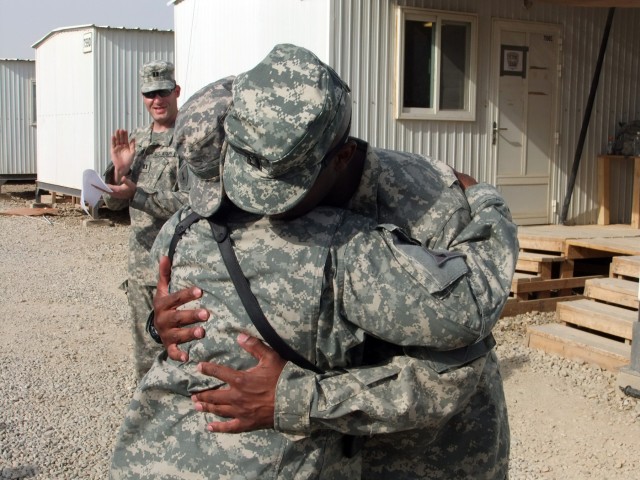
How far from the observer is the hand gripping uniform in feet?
16.0

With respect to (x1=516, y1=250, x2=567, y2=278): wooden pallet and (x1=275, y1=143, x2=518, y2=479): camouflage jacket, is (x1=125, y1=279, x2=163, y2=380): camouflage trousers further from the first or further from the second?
(x1=516, y1=250, x2=567, y2=278): wooden pallet

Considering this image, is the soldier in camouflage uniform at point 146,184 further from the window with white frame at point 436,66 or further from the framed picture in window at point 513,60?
the framed picture in window at point 513,60

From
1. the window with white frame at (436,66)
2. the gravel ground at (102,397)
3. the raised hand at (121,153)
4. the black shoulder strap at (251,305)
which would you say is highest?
the window with white frame at (436,66)

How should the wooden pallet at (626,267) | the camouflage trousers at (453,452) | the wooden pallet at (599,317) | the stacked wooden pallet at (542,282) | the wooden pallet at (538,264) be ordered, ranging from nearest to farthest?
the camouflage trousers at (453,452) < the wooden pallet at (599,317) < the wooden pallet at (626,267) < the stacked wooden pallet at (542,282) < the wooden pallet at (538,264)

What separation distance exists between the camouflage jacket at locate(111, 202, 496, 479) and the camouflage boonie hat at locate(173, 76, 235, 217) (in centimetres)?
8

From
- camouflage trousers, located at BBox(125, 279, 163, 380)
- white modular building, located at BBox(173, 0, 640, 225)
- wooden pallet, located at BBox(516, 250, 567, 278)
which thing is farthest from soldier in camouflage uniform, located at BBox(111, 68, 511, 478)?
white modular building, located at BBox(173, 0, 640, 225)

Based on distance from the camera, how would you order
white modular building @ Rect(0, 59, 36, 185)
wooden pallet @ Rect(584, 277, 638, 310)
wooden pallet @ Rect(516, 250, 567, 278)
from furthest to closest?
white modular building @ Rect(0, 59, 36, 185) → wooden pallet @ Rect(516, 250, 567, 278) → wooden pallet @ Rect(584, 277, 638, 310)

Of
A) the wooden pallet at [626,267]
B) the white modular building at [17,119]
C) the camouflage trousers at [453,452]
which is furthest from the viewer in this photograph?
the white modular building at [17,119]

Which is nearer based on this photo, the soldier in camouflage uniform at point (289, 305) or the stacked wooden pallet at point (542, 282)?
the soldier in camouflage uniform at point (289, 305)

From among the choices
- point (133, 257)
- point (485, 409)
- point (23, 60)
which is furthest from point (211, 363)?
point (23, 60)

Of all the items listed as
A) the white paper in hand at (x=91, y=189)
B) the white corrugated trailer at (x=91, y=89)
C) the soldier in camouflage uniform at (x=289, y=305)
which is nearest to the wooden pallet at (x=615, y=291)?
the white paper in hand at (x=91, y=189)

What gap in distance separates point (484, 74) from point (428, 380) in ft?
26.8

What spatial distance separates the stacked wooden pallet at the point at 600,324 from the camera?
20.1ft

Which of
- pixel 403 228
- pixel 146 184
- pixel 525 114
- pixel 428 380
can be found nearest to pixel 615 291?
pixel 525 114
